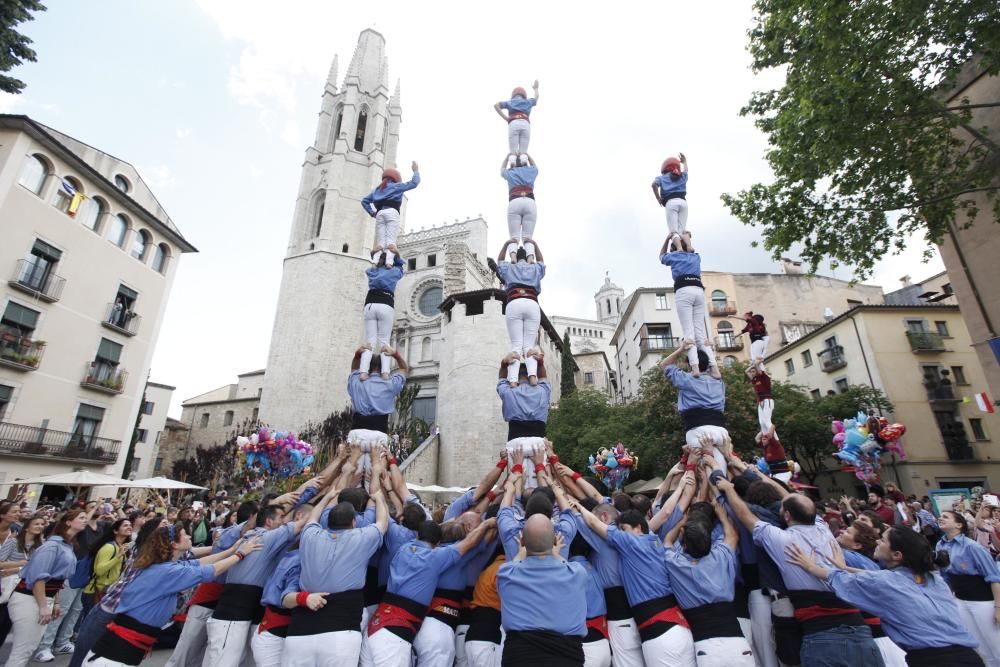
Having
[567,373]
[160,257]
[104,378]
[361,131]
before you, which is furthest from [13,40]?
[361,131]

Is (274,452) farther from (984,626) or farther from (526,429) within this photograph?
(984,626)

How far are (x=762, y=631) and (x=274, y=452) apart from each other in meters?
15.9

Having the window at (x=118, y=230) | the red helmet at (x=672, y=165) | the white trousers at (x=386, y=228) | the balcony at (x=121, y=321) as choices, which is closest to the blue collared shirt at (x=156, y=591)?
the white trousers at (x=386, y=228)

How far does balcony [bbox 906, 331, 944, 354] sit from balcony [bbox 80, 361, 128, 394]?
38.6m

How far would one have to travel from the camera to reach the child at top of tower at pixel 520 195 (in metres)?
9.09

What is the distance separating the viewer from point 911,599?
3871 mm

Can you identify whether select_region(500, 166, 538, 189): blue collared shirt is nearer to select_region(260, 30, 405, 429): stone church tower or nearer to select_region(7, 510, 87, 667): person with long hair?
select_region(7, 510, 87, 667): person with long hair

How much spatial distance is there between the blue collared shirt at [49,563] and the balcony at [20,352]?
1879cm

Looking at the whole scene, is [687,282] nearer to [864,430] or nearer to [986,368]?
[864,430]

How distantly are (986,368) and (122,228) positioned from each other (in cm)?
3547

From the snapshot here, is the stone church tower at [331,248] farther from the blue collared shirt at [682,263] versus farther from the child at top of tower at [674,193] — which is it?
the blue collared shirt at [682,263]

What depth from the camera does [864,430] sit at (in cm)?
1355

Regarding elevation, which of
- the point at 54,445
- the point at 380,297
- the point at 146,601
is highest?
the point at 380,297

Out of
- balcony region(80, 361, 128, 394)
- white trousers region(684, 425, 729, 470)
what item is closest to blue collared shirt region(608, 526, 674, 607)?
white trousers region(684, 425, 729, 470)
